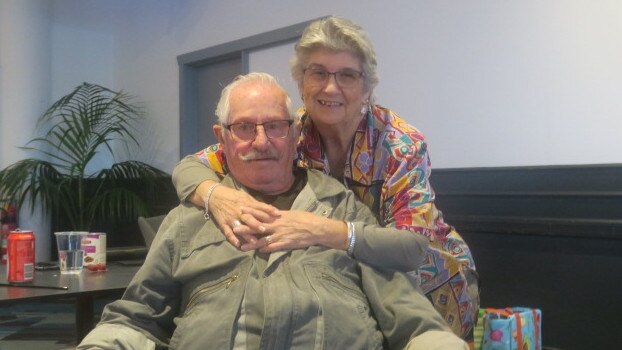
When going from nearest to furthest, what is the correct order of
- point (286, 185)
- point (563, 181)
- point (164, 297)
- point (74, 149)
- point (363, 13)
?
point (164, 297)
point (286, 185)
point (563, 181)
point (363, 13)
point (74, 149)

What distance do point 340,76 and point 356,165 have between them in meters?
0.26

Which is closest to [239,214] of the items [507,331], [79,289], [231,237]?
[231,237]

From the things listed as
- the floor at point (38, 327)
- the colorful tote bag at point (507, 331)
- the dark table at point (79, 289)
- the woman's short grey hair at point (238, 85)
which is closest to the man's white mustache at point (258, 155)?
the woman's short grey hair at point (238, 85)

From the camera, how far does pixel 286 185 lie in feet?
5.97

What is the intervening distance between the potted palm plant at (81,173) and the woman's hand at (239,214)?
3.71 meters

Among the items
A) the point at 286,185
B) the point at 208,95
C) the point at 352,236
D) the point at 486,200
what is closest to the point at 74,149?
the point at 208,95

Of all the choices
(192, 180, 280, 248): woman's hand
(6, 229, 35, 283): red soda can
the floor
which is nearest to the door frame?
the floor

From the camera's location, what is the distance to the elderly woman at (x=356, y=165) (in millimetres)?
1650

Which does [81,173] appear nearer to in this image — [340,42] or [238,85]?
[238,85]

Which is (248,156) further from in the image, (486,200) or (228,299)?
(486,200)

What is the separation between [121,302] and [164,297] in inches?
4.4

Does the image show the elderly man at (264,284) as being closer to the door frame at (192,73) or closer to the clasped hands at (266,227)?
the clasped hands at (266,227)

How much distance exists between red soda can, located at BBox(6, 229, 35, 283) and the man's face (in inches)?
33.5

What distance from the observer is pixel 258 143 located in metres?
1.71
